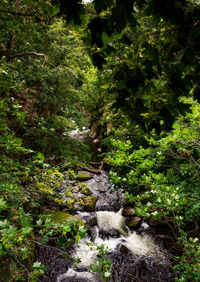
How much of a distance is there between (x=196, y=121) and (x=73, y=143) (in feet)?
12.0

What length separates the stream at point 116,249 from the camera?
16.8ft

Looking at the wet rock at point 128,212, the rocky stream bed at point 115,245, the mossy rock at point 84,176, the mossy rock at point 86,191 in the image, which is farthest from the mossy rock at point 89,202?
the mossy rock at point 84,176

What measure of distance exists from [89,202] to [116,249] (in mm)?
2340

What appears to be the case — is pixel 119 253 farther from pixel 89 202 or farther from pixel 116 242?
pixel 89 202

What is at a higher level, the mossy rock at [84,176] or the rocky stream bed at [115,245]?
the rocky stream bed at [115,245]

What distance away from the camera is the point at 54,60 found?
6.99 metres

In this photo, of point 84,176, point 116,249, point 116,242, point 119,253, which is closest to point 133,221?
point 116,242

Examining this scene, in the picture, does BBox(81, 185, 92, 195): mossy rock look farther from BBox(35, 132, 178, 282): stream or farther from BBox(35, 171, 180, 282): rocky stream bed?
BBox(35, 132, 178, 282): stream

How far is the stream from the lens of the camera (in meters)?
5.12

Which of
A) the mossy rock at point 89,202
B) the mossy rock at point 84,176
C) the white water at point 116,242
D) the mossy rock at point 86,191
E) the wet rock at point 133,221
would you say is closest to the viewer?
the white water at point 116,242

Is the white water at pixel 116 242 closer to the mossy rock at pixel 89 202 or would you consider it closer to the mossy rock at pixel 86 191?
the mossy rock at pixel 89 202

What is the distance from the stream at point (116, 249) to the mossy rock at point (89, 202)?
0.16 m

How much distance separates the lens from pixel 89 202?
8086mm

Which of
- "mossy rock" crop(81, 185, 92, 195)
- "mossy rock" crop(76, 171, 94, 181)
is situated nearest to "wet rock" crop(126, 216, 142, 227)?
"mossy rock" crop(81, 185, 92, 195)
